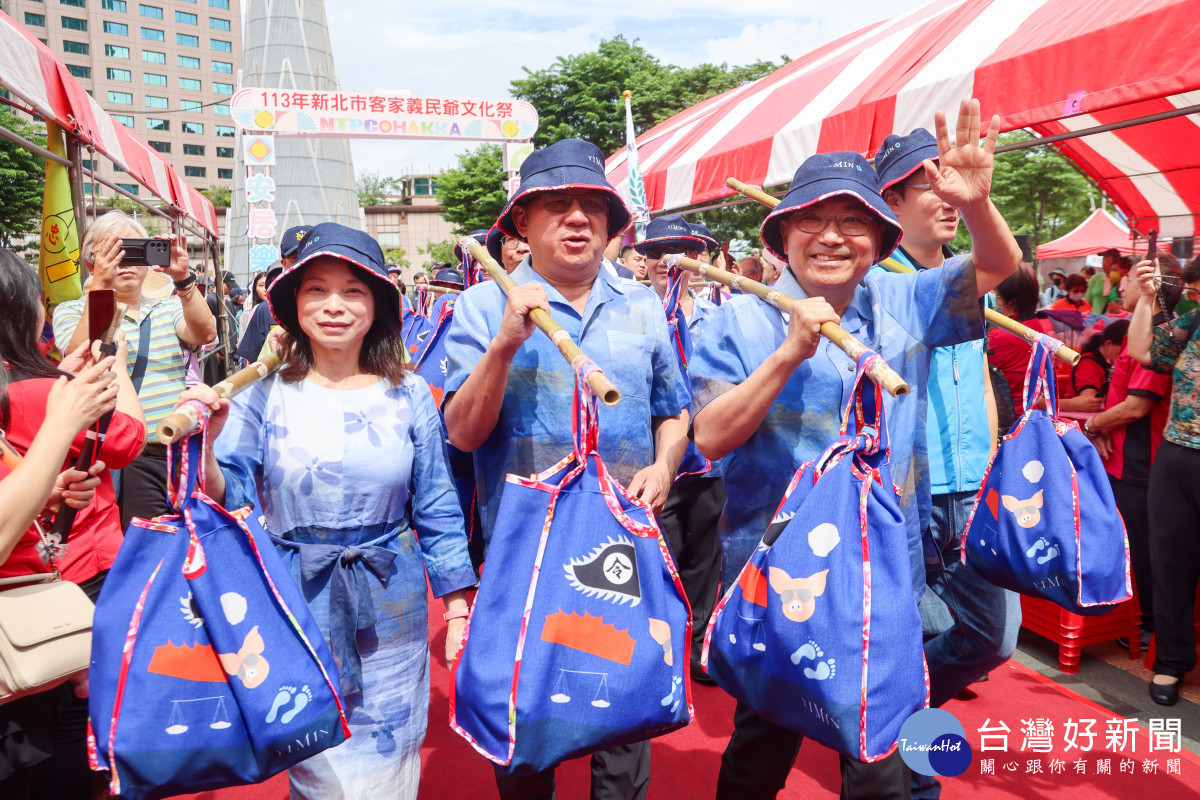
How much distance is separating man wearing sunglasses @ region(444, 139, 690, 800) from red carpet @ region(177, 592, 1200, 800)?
1037 millimetres

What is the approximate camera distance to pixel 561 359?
2.17 m

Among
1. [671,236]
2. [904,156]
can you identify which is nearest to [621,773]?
[904,156]

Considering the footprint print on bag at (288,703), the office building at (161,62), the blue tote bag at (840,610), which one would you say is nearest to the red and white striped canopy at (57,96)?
the footprint print on bag at (288,703)

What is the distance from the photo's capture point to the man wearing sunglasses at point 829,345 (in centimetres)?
196

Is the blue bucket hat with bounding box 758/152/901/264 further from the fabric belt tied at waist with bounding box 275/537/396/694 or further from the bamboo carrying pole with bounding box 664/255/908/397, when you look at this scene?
the fabric belt tied at waist with bounding box 275/537/396/694

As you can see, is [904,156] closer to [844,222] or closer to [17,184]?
[844,222]

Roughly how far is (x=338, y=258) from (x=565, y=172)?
0.65m

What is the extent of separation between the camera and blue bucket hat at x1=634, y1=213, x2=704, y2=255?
4.61 metres

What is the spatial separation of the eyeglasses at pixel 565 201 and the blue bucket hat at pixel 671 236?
2424 mm

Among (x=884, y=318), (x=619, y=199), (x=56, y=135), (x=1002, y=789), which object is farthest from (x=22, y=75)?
(x=1002, y=789)

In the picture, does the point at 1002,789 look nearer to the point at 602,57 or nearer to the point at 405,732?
the point at 405,732

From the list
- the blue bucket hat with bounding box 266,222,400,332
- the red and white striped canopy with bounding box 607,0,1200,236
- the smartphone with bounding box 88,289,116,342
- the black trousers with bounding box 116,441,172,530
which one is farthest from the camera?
the black trousers with bounding box 116,441,172,530

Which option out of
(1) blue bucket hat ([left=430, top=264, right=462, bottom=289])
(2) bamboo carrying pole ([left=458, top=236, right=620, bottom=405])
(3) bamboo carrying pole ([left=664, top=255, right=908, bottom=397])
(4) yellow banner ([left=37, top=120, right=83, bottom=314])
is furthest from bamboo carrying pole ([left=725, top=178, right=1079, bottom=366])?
(4) yellow banner ([left=37, top=120, right=83, bottom=314])

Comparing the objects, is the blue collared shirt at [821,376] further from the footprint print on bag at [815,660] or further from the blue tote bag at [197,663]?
the blue tote bag at [197,663]
